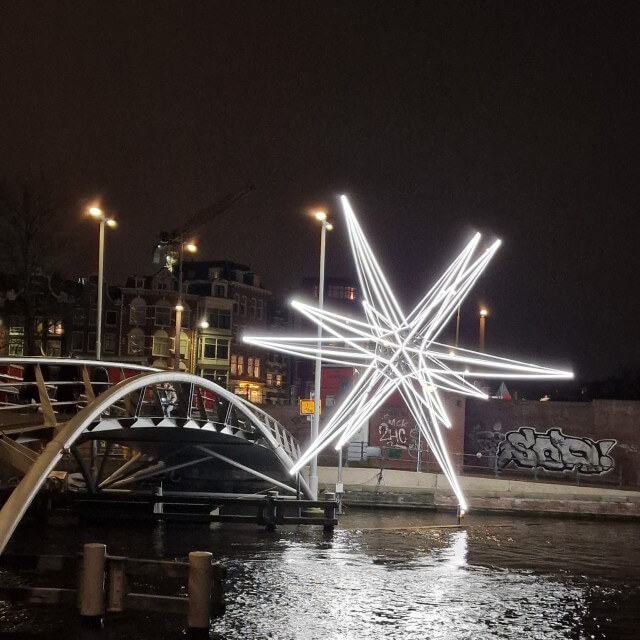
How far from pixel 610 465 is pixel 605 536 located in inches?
571

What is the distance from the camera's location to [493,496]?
42.2 metres

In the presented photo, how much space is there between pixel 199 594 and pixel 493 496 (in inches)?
1077

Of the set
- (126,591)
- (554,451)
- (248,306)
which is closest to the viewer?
(126,591)

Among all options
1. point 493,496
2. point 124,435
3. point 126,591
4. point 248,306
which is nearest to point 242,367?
point 248,306

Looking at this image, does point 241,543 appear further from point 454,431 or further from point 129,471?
point 454,431

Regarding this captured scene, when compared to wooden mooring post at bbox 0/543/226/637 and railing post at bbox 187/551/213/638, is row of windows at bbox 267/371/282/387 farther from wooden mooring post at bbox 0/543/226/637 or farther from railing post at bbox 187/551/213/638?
railing post at bbox 187/551/213/638

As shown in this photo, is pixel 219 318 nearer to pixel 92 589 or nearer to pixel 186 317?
pixel 186 317

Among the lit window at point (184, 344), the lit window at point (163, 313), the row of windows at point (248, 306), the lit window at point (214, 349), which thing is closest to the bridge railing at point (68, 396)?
the lit window at point (163, 313)

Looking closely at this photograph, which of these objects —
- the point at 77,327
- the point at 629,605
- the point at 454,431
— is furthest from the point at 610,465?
the point at 77,327

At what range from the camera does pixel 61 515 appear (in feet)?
117

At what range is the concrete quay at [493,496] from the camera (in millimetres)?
41750

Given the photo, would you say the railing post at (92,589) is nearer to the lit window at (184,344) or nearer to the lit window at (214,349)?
the lit window at (184,344)

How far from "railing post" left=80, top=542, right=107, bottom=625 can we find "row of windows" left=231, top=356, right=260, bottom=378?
81.3 metres

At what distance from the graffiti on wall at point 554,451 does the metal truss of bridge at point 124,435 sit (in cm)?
1461
